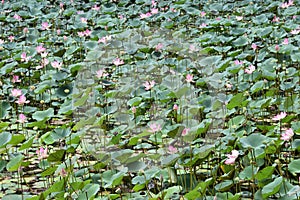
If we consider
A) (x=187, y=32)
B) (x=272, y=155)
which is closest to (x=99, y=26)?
(x=187, y=32)

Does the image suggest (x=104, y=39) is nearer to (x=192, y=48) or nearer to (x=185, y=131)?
(x=192, y=48)

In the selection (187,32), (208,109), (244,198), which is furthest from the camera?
(187,32)

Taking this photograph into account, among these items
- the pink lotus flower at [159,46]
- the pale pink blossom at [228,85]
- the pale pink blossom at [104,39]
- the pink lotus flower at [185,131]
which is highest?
the pink lotus flower at [185,131]

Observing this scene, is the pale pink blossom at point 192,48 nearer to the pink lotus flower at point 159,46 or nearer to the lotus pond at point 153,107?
the lotus pond at point 153,107

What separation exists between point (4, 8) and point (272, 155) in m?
4.07

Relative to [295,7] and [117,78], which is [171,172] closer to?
[117,78]

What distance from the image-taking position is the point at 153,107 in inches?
126

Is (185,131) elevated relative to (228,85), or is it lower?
elevated

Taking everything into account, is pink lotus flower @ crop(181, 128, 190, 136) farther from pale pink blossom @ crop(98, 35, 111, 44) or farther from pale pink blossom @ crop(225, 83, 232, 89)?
pale pink blossom @ crop(98, 35, 111, 44)

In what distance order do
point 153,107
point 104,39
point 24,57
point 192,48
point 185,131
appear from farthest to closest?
point 104,39 < point 192,48 < point 24,57 < point 153,107 < point 185,131

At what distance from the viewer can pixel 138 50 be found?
13.9 ft

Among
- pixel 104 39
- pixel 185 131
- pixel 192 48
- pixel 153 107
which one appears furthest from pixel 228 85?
pixel 104 39

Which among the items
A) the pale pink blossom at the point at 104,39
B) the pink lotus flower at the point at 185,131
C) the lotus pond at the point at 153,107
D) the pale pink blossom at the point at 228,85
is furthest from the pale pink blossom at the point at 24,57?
the pink lotus flower at the point at 185,131

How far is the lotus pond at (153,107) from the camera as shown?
7.72 ft
